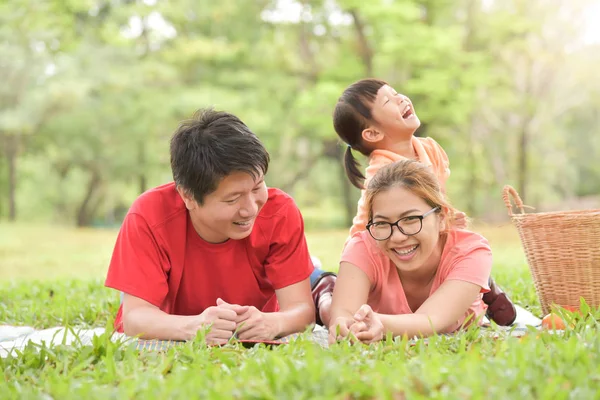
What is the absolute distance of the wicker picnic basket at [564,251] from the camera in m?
3.83

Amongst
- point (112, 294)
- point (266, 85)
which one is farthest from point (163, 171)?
point (112, 294)

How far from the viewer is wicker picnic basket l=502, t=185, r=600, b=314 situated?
151 inches

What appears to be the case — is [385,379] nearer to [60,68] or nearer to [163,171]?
[60,68]

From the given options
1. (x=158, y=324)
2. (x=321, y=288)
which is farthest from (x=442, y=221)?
(x=158, y=324)

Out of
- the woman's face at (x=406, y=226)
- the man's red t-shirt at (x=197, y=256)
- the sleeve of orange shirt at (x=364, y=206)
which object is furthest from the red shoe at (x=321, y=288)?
the woman's face at (x=406, y=226)

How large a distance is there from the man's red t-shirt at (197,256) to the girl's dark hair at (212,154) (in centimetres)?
25

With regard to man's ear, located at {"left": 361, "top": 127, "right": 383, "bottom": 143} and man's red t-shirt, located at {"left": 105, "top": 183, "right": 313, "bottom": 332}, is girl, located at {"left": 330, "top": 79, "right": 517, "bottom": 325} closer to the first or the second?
man's ear, located at {"left": 361, "top": 127, "right": 383, "bottom": 143}

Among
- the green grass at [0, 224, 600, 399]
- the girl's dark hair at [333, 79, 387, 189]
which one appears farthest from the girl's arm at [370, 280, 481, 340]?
the girl's dark hair at [333, 79, 387, 189]

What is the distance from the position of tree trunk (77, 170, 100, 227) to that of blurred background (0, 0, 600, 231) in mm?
72

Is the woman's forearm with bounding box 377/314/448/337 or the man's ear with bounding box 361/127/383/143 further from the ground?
the man's ear with bounding box 361/127/383/143

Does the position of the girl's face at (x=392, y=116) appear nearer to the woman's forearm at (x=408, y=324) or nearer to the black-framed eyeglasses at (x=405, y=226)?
the black-framed eyeglasses at (x=405, y=226)

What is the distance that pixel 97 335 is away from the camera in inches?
116

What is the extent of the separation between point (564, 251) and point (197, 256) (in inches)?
→ 79.2

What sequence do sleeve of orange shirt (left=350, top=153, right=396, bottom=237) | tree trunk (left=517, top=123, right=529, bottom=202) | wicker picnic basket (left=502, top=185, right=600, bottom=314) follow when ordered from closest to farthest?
sleeve of orange shirt (left=350, top=153, right=396, bottom=237), wicker picnic basket (left=502, top=185, right=600, bottom=314), tree trunk (left=517, top=123, right=529, bottom=202)
